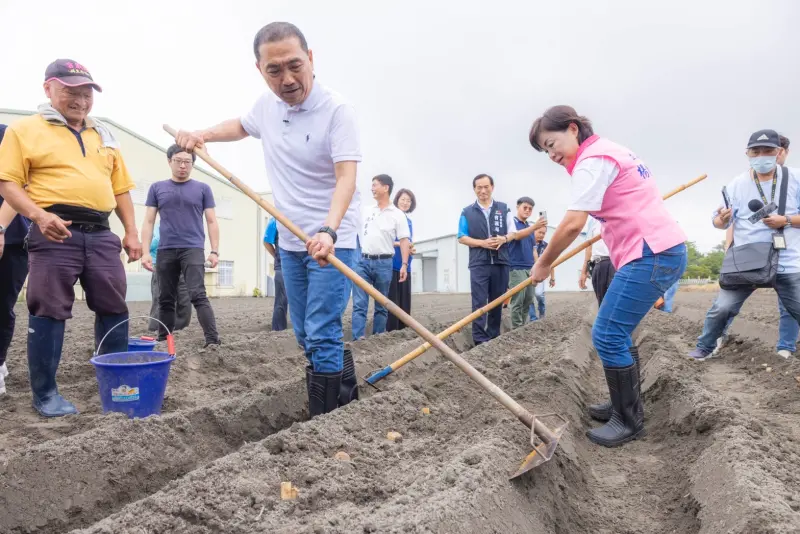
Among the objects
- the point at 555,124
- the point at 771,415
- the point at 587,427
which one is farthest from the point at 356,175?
the point at 771,415

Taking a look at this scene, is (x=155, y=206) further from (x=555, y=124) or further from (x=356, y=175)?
(x=555, y=124)

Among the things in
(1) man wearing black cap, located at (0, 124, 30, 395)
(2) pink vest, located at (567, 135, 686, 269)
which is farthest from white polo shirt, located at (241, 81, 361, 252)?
(1) man wearing black cap, located at (0, 124, 30, 395)

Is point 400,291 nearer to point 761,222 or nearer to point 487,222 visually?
point 487,222

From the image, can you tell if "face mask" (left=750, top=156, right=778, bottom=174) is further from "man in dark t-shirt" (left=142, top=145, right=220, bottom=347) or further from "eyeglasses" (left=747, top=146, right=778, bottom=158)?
"man in dark t-shirt" (left=142, top=145, right=220, bottom=347)

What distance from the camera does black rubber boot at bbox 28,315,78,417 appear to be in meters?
3.29

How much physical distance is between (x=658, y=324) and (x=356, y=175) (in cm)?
794

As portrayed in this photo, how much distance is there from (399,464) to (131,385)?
1.65 meters

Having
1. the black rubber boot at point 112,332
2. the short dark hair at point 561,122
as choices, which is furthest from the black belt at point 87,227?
the short dark hair at point 561,122

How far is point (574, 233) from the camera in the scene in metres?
3.03

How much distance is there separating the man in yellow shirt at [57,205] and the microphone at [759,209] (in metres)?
4.99

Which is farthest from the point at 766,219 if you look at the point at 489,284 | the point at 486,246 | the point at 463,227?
the point at 463,227

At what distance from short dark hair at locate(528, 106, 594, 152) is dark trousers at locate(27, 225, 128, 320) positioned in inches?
104

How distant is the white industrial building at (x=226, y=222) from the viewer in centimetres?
2059

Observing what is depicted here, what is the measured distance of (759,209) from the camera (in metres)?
4.87
